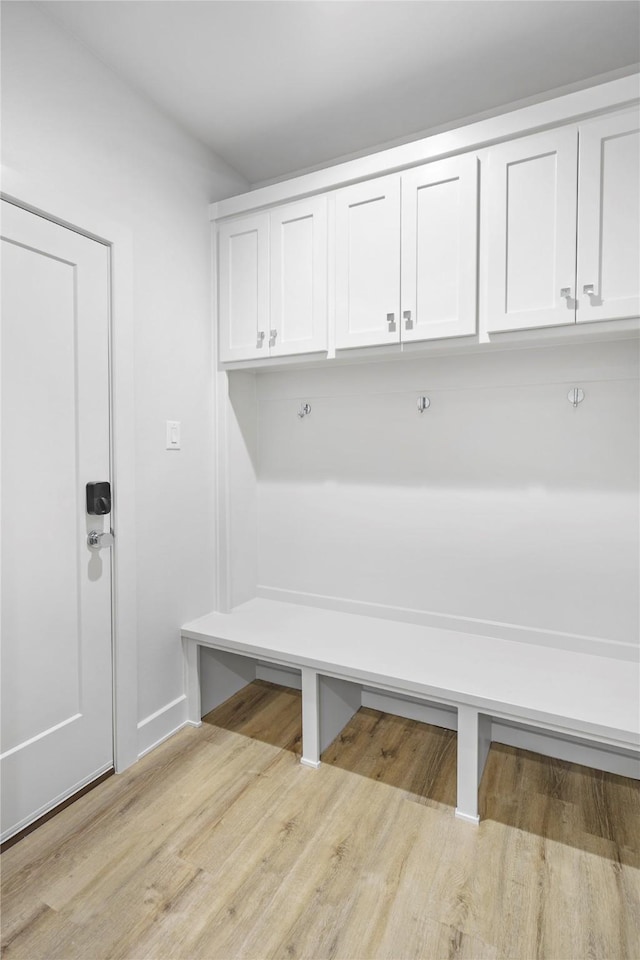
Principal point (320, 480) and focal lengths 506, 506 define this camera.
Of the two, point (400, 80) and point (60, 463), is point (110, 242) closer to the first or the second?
point (60, 463)

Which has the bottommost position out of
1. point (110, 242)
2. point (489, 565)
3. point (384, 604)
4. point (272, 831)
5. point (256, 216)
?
point (272, 831)

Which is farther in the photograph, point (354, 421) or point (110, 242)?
point (354, 421)

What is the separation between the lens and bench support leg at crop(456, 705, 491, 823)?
5.48 feet

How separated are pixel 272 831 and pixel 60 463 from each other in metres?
1.40

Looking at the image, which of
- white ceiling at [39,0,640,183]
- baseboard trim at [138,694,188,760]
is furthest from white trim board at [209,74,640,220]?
baseboard trim at [138,694,188,760]

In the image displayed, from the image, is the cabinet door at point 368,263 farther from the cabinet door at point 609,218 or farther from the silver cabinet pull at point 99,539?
the silver cabinet pull at point 99,539

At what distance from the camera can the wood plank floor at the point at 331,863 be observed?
1272 mm

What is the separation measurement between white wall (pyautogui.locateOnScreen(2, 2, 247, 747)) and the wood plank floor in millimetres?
501

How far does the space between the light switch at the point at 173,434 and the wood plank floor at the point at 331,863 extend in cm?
127

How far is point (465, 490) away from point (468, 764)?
105 cm

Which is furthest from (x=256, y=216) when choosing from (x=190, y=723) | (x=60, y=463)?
(x=190, y=723)

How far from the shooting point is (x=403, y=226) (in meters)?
1.92

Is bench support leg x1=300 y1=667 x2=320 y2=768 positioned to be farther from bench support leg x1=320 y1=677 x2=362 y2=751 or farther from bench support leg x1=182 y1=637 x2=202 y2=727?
bench support leg x1=182 y1=637 x2=202 y2=727

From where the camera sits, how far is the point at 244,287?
2301 millimetres
